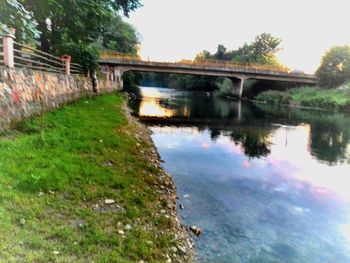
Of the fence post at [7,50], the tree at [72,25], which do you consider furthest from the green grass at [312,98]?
the fence post at [7,50]

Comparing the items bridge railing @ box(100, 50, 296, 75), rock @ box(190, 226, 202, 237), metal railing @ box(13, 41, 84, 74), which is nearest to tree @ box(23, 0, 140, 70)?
metal railing @ box(13, 41, 84, 74)

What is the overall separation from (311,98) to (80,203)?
56.5 metres

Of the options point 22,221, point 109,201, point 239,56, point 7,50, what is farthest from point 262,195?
point 239,56

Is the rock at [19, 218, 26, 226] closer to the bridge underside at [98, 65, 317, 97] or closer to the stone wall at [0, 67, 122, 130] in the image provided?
the stone wall at [0, 67, 122, 130]

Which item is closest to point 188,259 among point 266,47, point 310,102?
point 310,102

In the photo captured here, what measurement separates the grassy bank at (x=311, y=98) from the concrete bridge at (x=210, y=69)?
11.5 feet

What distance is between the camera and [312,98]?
186 ft

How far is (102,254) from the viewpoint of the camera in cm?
565

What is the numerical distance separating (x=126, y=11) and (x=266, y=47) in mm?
92477

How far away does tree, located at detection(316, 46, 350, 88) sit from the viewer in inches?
2409

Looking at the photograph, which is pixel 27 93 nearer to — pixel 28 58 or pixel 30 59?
pixel 30 59

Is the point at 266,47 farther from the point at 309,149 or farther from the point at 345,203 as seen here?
the point at 345,203

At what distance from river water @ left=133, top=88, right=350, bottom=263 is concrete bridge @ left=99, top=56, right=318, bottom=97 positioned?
121 ft

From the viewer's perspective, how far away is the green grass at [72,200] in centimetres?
560
